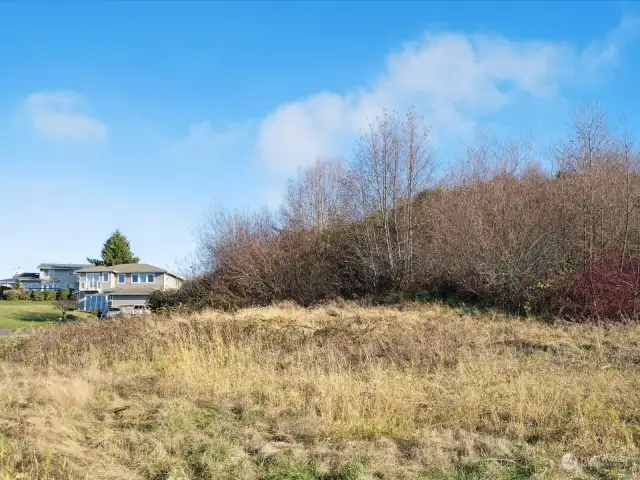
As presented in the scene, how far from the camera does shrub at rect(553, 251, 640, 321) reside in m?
13.2

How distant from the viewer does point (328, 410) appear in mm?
5336

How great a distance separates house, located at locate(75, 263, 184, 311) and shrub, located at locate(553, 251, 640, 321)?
129ft

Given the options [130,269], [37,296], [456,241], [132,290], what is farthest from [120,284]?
[456,241]

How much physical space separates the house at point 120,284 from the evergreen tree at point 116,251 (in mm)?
4611

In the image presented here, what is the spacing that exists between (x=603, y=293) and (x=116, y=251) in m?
54.8

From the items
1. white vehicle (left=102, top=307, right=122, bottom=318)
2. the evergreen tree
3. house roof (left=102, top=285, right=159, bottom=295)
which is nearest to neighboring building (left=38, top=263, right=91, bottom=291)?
the evergreen tree

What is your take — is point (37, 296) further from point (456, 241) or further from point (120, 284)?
point (456, 241)

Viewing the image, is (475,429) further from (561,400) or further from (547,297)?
(547,297)

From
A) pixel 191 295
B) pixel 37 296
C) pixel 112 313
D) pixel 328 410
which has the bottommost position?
pixel 112 313

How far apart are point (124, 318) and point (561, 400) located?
39.9 feet

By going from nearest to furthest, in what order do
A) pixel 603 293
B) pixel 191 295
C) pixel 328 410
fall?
pixel 328 410
pixel 603 293
pixel 191 295

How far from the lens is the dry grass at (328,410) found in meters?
3.99

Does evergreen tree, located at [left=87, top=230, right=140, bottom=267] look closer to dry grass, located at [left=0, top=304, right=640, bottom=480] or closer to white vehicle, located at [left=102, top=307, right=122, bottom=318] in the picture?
white vehicle, located at [left=102, top=307, right=122, bottom=318]

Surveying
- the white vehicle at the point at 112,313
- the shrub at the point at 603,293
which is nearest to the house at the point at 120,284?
the white vehicle at the point at 112,313
